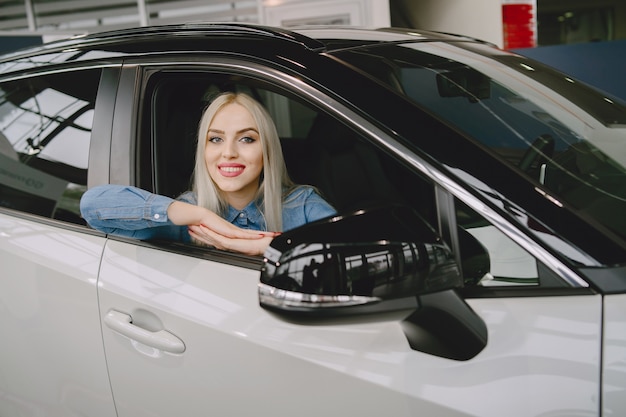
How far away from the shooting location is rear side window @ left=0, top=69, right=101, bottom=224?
168 cm

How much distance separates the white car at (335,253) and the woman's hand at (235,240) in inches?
1.9

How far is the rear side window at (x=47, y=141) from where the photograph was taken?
1.68 metres

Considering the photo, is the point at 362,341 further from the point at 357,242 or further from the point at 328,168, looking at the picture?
the point at 328,168

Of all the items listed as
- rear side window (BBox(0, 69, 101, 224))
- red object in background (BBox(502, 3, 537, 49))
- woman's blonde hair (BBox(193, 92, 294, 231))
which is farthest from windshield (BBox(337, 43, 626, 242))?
red object in background (BBox(502, 3, 537, 49))

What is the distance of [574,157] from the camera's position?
1.32 m

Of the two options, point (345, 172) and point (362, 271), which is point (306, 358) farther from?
point (345, 172)

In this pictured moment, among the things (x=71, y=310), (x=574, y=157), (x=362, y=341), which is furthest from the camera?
(x=71, y=310)

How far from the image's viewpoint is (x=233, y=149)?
1.73 m

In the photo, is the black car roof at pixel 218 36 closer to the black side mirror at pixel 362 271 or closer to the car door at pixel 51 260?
the car door at pixel 51 260

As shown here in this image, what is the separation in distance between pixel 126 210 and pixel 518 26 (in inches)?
187

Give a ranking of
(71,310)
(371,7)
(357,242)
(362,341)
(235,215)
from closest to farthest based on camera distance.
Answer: (357,242), (362,341), (71,310), (235,215), (371,7)

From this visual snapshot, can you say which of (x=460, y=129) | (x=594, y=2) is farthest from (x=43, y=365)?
(x=594, y=2)

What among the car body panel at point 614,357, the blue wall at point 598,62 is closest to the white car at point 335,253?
the car body panel at point 614,357

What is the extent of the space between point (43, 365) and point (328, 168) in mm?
1135
